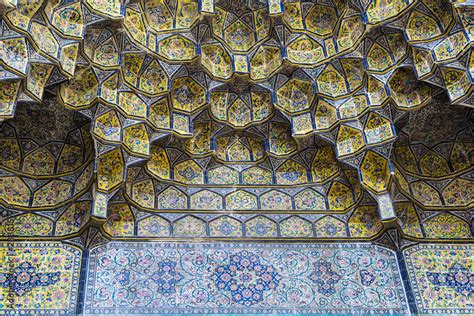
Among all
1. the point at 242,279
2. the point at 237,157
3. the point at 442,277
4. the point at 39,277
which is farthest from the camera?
the point at 237,157

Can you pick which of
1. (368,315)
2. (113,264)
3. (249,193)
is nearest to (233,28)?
(249,193)

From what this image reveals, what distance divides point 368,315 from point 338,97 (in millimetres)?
3202

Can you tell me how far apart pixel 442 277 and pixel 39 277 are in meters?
5.50

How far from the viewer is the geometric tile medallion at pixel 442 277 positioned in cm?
889

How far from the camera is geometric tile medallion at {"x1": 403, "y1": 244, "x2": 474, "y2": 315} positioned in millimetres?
8891

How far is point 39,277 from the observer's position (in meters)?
8.59

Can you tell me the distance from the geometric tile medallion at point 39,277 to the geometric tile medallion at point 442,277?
4642 millimetres

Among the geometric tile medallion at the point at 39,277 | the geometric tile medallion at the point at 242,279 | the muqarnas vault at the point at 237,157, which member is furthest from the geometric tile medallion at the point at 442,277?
the geometric tile medallion at the point at 39,277

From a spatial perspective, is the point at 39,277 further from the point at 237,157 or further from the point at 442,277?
the point at 442,277

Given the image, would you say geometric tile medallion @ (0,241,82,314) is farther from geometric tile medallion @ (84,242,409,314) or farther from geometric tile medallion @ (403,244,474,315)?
geometric tile medallion @ (403,244,474,315)

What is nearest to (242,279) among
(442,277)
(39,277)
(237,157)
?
(237,157)

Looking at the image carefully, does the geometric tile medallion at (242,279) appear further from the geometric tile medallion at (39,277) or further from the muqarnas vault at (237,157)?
the geometric tile medallion at (39,277)

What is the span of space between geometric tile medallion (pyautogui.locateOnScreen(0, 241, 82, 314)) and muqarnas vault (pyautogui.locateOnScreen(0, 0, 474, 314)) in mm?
22

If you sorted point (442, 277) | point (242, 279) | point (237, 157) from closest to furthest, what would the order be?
point (242, 279) < point (442, 277) < point (237, 157)
